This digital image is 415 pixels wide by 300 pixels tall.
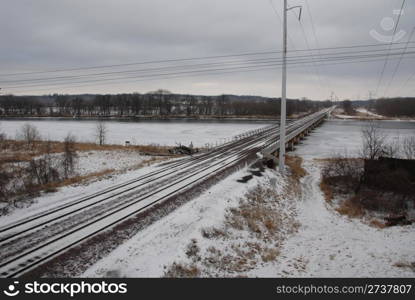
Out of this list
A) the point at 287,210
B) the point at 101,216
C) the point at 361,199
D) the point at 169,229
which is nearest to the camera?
the point at 169,229

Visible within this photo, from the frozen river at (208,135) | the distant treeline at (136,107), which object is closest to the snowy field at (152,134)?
the frozen river at (208,135)

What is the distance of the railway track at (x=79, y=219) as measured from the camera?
9.73 m

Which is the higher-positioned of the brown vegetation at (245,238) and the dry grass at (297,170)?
the dry grass at (297,170)

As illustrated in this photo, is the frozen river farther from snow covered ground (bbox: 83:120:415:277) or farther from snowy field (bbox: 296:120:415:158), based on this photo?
snow covered ground (bbox: 83:120:415:277)

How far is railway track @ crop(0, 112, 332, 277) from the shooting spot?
973cm

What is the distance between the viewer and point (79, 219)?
42.0 feet

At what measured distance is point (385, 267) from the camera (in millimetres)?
10695

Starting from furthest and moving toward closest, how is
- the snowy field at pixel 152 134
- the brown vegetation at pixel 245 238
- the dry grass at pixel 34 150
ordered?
the snowy field at pixel 152 134 < the dry grass at pixel 34 150 < the brown vegetation at pixel 245 238

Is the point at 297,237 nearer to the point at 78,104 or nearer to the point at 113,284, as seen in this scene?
the point at 113,284

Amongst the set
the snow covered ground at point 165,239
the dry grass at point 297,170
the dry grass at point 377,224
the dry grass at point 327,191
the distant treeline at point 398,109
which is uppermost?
the distant treeline at point 398,109

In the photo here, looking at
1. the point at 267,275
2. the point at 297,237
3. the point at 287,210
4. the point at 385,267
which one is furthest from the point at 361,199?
the point at 267,275

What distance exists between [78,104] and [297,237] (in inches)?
7007

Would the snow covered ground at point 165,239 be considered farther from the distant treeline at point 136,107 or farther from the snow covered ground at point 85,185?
the distant treeline at point 136,107

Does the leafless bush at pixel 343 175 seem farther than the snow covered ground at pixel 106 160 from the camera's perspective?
No
